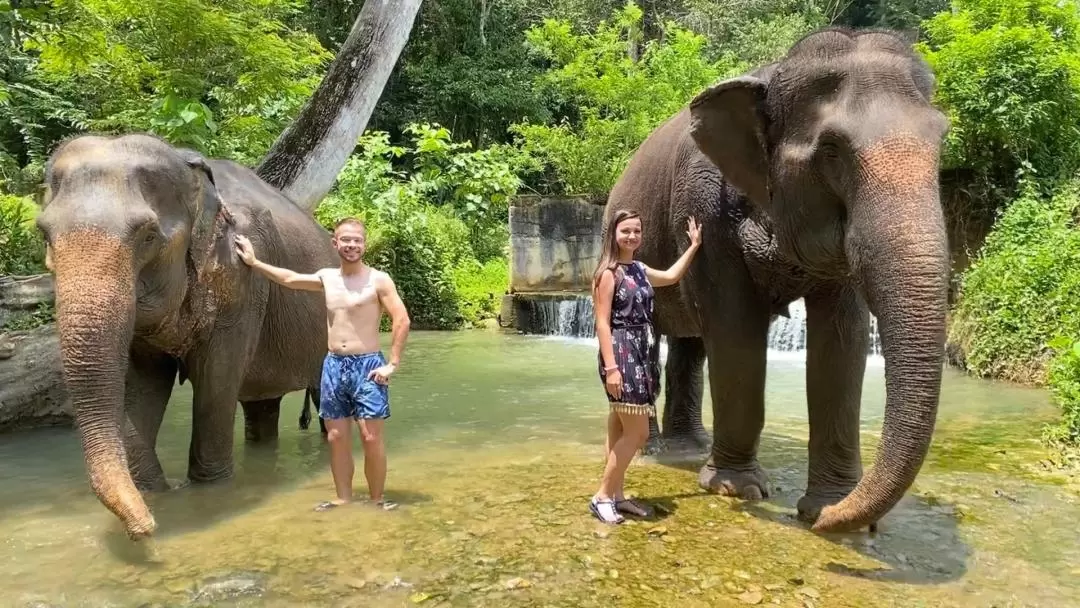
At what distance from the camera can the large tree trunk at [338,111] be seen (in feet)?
30.5

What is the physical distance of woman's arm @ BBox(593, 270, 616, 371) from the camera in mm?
3844

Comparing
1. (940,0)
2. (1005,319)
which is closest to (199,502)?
(1005,319)

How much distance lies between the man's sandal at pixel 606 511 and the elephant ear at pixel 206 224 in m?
2.28

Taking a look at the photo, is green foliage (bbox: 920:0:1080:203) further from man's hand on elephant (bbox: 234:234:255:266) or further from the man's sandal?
man's hand on elephant (bbox: 234:234:255:266)

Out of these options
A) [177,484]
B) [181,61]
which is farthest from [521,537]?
[181,61]

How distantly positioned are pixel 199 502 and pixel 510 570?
1.94m

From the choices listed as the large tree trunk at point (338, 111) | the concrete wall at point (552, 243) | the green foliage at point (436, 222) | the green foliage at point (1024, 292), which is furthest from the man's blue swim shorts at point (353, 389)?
the concrete wall at point (552, 243)

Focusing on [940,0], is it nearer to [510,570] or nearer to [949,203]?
[949,203]

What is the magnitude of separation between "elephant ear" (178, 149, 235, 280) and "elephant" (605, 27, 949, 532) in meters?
2.39

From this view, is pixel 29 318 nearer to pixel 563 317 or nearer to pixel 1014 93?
pixel 563 317

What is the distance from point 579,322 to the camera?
517 inches

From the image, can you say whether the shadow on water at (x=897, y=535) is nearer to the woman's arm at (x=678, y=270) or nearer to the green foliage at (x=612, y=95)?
the woman's arm at (x=678, y=270)

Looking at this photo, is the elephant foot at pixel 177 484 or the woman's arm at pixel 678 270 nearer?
the woman's arm at pixel 678 270

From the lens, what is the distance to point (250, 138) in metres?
11.6
